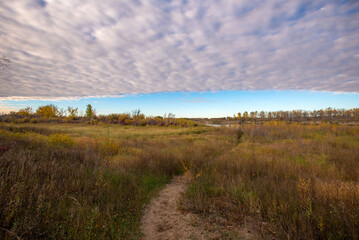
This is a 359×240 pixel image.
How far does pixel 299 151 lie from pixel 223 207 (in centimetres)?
848

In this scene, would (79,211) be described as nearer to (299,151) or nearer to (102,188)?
(102,188)

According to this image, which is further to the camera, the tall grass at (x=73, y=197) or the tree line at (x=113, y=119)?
the tree line at (x=113, y=119)

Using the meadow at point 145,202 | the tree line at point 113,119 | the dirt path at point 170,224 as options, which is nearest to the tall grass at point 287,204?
the meadow at point 145,202

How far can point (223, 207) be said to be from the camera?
372cm

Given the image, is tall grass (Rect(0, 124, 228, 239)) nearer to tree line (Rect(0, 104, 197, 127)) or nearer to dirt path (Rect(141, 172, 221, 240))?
dirt path (Rect(141, 172, 221, 240))

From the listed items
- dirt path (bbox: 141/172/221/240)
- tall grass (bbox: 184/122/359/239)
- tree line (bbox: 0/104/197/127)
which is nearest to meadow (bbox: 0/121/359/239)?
tall grass (bbox: 184/122/359/239)

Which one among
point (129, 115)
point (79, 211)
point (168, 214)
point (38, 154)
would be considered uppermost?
point (129, 115)

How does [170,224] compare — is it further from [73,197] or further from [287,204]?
[287,204]

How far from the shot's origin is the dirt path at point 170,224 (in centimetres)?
299

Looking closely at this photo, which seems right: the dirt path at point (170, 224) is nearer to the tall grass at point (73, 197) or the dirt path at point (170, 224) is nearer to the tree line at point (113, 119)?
the tall grass at point (73, 197)

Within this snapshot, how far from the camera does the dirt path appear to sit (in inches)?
118

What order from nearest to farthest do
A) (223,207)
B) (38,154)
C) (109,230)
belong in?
1. (109,230)
2. (223,207)
3. (38,154)

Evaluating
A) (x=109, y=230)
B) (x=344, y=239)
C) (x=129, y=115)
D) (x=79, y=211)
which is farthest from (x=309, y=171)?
(x=129, y=115)

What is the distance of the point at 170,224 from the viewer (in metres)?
3.39
